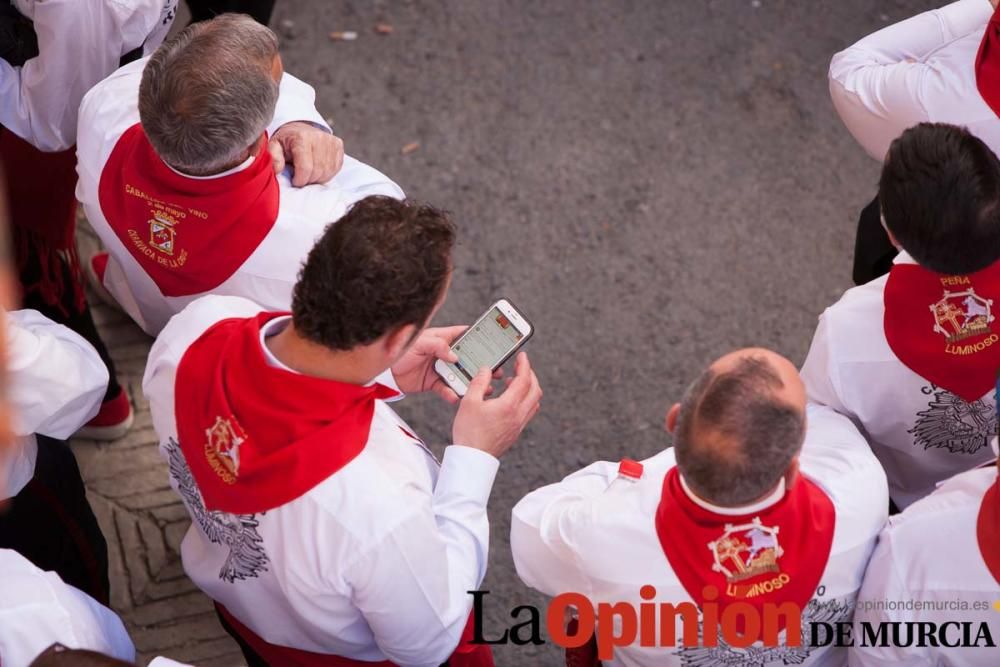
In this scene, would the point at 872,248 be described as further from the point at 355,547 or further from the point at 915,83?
the point at 355,547

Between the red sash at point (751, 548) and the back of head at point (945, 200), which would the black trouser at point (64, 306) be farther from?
the back of head at point (945, 200)

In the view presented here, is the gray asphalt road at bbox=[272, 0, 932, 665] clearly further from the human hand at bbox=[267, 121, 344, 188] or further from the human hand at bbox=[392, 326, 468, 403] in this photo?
the human hand at bbox=[267, 121, 344, 188]

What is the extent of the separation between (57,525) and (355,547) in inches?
39.7

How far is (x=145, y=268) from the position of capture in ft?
7.85

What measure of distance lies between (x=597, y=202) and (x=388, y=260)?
6.87 ft

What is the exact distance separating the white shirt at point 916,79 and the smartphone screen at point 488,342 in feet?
3.66

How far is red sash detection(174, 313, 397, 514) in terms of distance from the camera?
180 centimetres

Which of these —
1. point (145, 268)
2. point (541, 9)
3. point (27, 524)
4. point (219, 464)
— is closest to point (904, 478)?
point (219, 464)

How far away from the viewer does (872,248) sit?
2814 mm

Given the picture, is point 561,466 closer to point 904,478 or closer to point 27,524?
point 904,478

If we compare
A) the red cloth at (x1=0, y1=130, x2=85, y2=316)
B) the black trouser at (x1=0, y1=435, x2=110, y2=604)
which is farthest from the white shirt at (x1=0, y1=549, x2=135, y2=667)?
the red cloth at (x1=0, y1=130, x2=85, y2=316)

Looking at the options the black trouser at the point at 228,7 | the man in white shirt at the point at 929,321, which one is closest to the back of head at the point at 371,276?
the man in white shirt at the point at 929,321

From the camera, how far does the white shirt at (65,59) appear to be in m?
2.61

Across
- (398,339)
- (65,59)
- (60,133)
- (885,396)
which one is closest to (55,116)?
(60,133)
